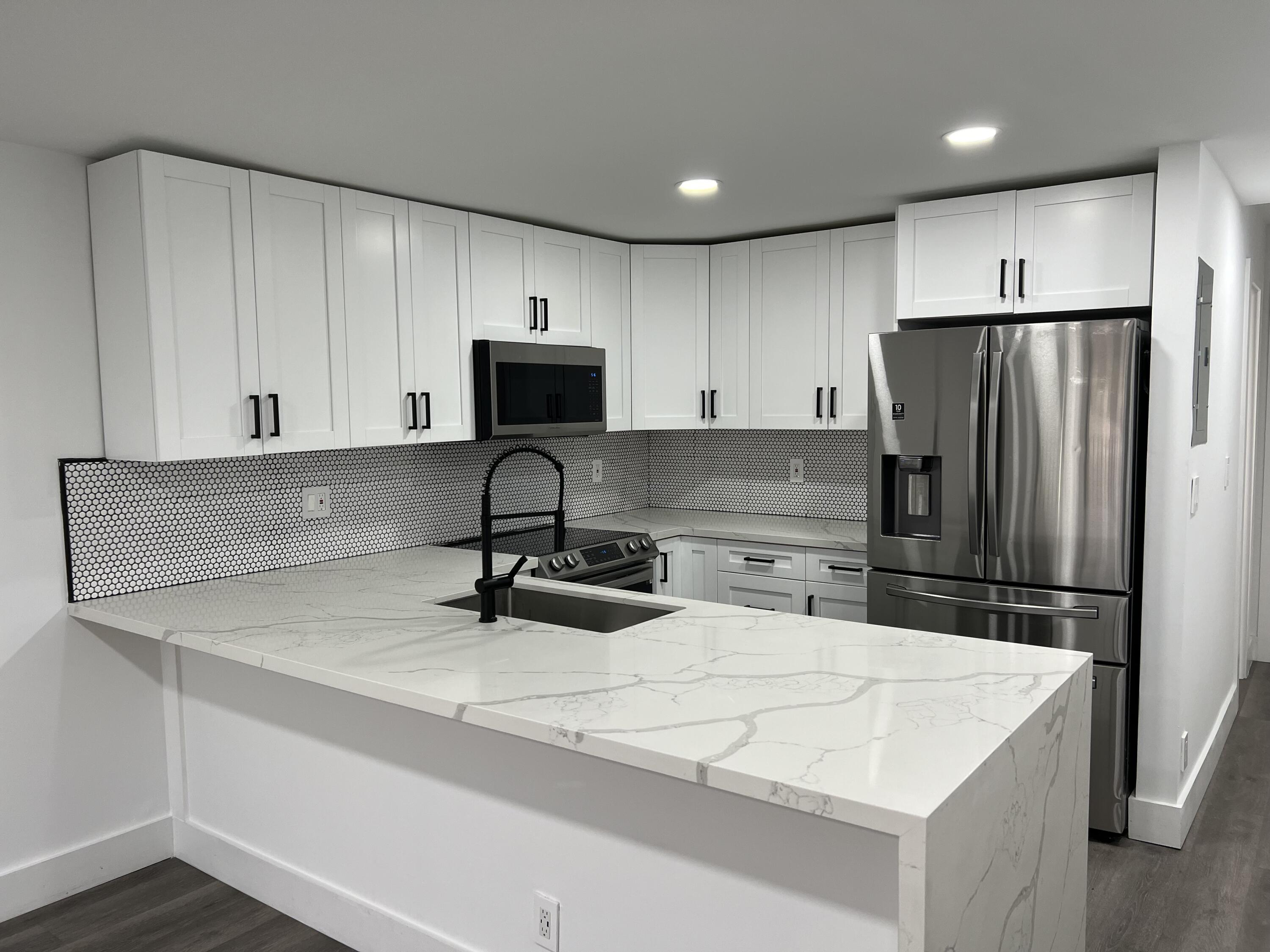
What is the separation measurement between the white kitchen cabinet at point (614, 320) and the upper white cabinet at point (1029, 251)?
1368mm

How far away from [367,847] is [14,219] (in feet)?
6.93

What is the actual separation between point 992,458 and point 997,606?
525 mm

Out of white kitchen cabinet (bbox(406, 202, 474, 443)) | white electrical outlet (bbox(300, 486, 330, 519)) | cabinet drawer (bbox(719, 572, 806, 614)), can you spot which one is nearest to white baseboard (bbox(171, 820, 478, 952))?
white electrical outlet (bbox(300, 486, 330, 519))

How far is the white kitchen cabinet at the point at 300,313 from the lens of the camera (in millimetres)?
2930

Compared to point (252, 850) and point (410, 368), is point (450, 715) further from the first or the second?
point (410, 368)

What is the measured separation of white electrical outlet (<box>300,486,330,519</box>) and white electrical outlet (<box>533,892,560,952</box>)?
1.85 metres

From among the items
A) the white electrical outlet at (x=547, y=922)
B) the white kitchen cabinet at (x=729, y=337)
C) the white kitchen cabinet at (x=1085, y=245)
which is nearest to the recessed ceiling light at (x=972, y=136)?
the white kitchen cabinet at (x=1085, y=245)

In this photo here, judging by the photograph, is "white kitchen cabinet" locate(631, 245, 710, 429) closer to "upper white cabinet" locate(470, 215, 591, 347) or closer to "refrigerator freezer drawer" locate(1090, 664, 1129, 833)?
"upper white cabinet" locate(470, 215, 591, 347)

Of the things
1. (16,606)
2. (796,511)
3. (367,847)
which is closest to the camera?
(367,847)

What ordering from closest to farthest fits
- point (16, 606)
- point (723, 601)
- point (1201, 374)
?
point (16, 606), point (1201, 374), point (723, 601)

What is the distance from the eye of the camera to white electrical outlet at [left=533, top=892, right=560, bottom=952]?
2113 mm

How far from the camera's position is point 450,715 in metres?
1.83

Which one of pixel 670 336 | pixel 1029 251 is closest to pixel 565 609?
pixel 670 336

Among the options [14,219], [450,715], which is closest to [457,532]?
[14,219]
